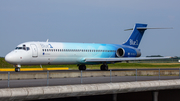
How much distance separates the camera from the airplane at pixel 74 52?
1171 inches

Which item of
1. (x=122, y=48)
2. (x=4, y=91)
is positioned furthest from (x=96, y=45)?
(x=4, y=91)

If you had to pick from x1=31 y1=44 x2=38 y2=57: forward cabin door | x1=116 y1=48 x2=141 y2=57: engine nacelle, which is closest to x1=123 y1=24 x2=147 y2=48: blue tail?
x1=116 y1=48 x2=141 y2=57: engine nacelle

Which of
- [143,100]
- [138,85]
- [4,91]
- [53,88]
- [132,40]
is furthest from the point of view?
[132,40]

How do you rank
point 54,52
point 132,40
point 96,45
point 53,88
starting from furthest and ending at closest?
point 132,40
point 96,45
point 54,52
point 53,88

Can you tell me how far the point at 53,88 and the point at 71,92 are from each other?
3.61ft

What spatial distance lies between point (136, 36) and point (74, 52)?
13027 mm

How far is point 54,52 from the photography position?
1257 inches

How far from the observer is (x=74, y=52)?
3431cm

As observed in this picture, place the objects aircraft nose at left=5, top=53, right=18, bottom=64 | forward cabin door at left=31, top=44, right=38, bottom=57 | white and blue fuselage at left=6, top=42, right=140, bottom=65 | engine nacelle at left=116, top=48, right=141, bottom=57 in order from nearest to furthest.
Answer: aircraft nose at left=5, top=53, right=18, bottom=64 → white and blue fuselage at left=6, top=42, right=140, bottom=65 → forward cabin door at left=31, top=44, right=38, bottom=57 → engine nacelle at left=116, top=48, right=141, bottom=57

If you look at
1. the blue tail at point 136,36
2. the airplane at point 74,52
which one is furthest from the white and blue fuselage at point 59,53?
the blue tail at point 136,36

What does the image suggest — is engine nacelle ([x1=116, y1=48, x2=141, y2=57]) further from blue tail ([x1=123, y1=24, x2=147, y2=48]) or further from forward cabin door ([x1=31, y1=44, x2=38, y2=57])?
forward cabin door ([x1=31, y1=44, x2=38, y2=57])

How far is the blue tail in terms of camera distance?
42916 millimetres

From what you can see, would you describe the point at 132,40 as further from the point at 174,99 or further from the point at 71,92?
the point at 71,92

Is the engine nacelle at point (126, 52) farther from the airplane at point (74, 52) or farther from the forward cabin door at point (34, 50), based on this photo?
the forward cabin door at point (34, 50)
